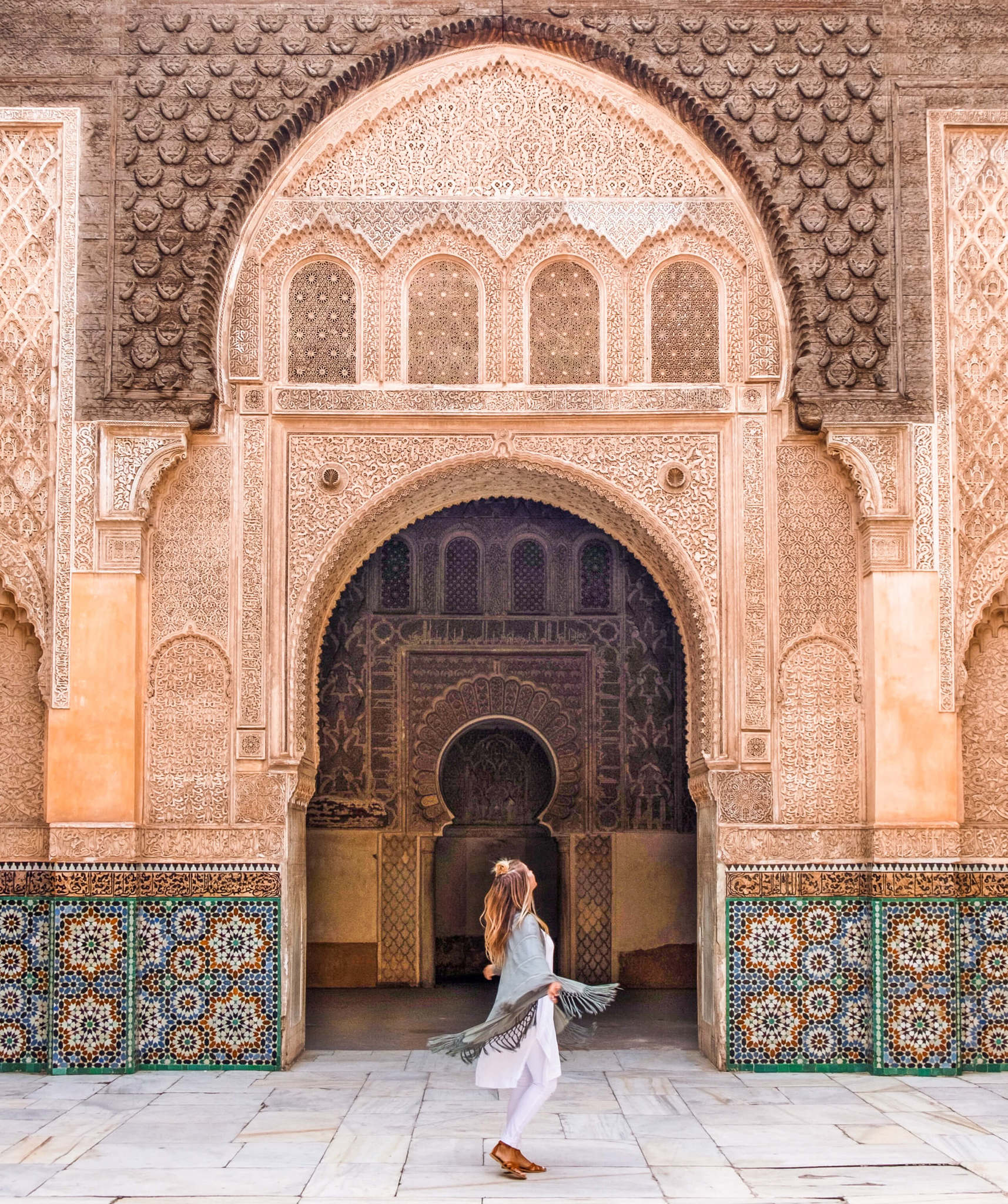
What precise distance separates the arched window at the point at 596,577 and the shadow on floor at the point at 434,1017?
2315mm

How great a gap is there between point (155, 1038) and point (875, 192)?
4588mm

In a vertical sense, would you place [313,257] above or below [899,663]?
above

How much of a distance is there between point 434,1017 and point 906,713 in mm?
3084

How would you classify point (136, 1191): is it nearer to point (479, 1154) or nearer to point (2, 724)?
point (479, 1154)

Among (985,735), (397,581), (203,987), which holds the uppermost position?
(397,581)

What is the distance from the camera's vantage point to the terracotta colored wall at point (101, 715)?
5.71 metres

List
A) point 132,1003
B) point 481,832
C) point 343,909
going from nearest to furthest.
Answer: point 132,1003
point 343,909
point 481,832

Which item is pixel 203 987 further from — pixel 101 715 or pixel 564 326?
pixel 564 326

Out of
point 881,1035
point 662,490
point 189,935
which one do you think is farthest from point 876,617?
point 189,935

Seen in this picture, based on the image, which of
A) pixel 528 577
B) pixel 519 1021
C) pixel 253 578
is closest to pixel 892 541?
pixel 253 578

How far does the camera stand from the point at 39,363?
5961 mm

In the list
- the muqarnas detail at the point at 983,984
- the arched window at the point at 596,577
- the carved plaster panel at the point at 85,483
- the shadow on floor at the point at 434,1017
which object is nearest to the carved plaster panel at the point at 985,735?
the muqarnas detail at the point at 983,984

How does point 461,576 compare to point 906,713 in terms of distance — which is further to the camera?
point 461,576

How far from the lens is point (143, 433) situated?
19.2 feet
